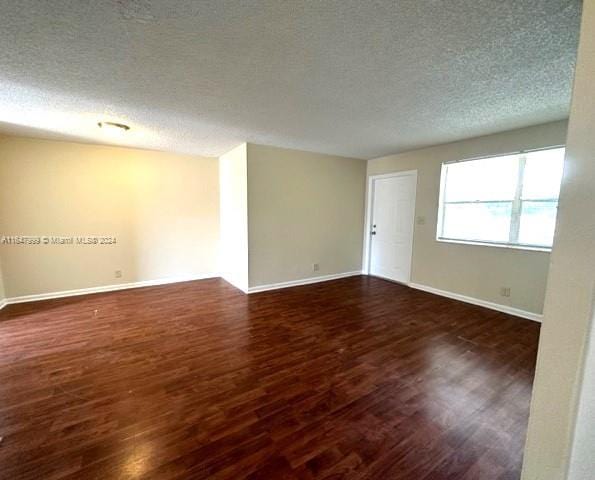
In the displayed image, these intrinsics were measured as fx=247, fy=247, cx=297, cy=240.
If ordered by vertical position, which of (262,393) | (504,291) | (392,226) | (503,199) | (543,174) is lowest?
(262,393)

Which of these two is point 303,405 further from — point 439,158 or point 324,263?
point 439,158

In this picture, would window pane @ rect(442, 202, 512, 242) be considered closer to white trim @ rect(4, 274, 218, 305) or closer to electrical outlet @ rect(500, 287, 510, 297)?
electrical outlet @ rect(500, 287, 510, 297)

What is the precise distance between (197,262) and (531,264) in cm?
532

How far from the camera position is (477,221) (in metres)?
3.71

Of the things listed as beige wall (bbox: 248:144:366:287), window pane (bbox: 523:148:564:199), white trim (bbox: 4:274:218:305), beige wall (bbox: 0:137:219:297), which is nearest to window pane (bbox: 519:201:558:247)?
window pane (bbox: 523:148:564:199)

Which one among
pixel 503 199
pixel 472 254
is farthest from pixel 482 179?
pixel 472 254

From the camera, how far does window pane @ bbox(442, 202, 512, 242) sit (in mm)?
3445

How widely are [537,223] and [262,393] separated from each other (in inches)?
150

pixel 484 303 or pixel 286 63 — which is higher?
pixel 286 63

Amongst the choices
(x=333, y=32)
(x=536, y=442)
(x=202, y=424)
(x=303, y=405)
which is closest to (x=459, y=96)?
(x=333, y=32)

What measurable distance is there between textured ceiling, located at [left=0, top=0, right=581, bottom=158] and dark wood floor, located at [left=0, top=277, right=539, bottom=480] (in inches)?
94.2

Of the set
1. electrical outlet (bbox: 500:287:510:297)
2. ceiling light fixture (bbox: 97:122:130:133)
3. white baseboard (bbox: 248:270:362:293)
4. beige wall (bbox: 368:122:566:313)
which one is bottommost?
white baseboard (bbox: 248:270:362:293)

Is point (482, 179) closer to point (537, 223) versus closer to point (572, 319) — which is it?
point (537, 223)

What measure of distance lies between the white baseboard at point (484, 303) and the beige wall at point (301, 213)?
150 centimetres
